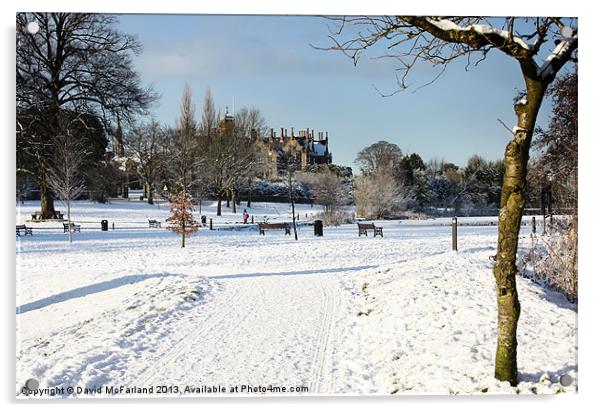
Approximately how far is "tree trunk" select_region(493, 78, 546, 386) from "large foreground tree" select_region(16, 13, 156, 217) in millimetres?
4170

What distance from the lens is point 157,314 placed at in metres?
5.55

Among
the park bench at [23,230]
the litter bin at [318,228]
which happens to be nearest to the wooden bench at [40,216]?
the park bench at [23,230]

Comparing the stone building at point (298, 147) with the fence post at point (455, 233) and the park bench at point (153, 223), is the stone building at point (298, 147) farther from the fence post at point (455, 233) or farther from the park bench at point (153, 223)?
the park bench at point (153, 223)

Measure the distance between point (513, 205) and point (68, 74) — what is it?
5.30 meters

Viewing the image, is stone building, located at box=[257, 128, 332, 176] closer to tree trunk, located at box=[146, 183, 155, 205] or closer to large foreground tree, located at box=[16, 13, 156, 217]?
large foreground tree, located at box=[16, 13, 156, 217]

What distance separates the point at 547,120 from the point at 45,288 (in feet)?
19.3

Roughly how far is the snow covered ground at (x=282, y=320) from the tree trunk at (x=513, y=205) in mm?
688

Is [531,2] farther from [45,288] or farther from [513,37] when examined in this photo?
[45,288]

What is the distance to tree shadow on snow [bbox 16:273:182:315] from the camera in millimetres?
4935

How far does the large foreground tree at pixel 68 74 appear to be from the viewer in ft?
16.4

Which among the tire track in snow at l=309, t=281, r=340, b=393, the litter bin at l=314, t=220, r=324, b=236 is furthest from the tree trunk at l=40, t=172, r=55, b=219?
the litter bin at l=314, t=220, r=324, b=236

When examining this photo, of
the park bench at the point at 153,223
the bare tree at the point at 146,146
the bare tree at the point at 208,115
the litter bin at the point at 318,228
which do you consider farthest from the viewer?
the litter bin at the point at 318,228

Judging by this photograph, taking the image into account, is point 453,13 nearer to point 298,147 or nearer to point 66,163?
point 298,147

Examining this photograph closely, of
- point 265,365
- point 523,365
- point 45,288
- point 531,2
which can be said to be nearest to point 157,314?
point 45,288
